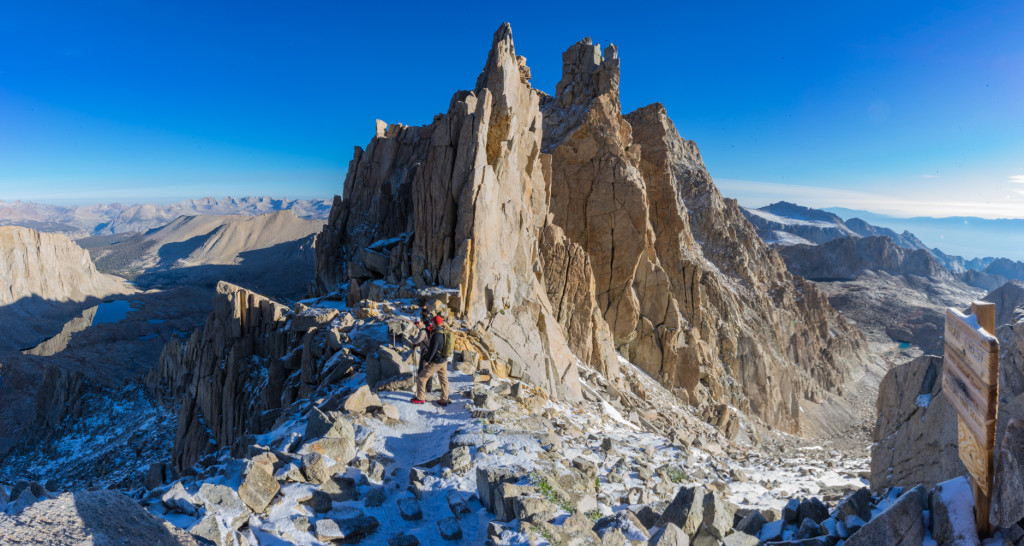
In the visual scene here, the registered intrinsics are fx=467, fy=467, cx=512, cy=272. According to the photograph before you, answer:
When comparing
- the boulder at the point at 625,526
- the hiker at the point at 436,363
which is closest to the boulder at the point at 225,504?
the boulder at the point at 625,526

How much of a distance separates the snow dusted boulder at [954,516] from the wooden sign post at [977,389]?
78 mm

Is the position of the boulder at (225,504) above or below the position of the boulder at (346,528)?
above

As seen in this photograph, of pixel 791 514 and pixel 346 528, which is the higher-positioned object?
pixel 791 514

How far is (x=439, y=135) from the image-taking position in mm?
22953

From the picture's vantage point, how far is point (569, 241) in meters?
31.5

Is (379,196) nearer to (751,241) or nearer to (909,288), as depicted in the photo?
(751,241)

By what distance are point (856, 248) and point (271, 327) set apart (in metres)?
205

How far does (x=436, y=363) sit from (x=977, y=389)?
9625 millimetres

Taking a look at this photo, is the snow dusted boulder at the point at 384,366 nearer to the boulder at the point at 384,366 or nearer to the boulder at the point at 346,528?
the boulder at the point at 384,366

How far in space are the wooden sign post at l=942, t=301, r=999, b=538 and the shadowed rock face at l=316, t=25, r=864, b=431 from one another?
14116 mm

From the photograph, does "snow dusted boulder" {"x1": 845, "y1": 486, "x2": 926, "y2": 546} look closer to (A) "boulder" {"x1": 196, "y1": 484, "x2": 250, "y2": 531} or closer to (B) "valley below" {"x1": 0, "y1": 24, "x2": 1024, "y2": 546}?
(B) "valley below" {"x1": 0, "y1": 24, "x2": 1024, "y2": 546}

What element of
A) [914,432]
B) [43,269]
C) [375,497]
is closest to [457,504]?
[375,497]

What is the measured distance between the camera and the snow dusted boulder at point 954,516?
4555 mm

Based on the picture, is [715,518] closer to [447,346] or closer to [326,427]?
[326,427]
